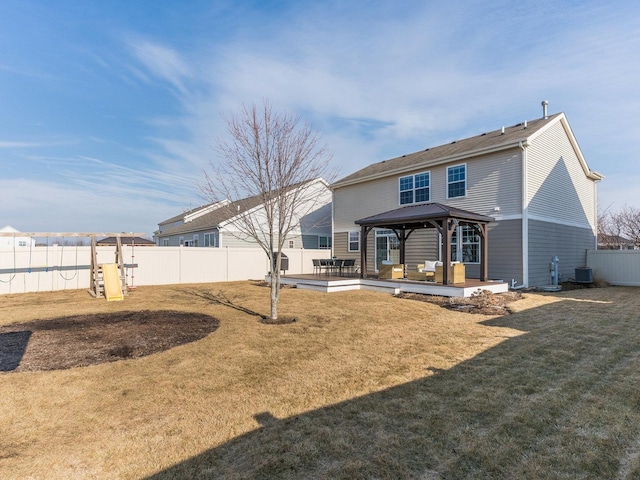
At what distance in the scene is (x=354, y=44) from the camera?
1236 cm

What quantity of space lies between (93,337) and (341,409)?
5.16 meters

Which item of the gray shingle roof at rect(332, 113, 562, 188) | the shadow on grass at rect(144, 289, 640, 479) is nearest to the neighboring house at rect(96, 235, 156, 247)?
the gray shingle roof at rect(332, 113, 562, 188)

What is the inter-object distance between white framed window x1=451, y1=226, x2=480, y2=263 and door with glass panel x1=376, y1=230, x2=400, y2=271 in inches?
117

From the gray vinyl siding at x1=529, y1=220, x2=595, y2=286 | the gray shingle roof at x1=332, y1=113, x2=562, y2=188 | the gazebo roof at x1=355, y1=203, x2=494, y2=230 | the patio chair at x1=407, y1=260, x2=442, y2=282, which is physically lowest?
the patio chair at x1=407, y1=260, x2=442, y2=282

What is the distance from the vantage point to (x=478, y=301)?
9625mm

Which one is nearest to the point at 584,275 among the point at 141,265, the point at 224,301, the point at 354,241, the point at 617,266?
the point at 617,266

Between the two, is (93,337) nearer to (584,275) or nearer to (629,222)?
(584,275)

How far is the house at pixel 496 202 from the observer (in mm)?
12484

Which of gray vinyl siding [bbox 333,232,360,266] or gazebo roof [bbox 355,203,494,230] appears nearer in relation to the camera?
gazebo roof [bbox 355,203,494,230]

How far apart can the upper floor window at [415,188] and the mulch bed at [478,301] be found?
5869mm

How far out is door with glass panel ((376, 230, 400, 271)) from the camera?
55.1 feet

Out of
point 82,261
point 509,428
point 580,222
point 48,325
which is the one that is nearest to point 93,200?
point 82,261

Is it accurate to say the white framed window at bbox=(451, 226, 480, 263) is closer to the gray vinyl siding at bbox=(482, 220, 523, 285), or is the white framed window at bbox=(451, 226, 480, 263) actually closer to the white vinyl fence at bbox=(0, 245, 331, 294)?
the gray vinyl siding at bbox=(482, 220, 523, 285)

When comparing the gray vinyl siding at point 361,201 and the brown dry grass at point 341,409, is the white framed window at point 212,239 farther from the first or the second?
the brown dry grass at point 341,409
